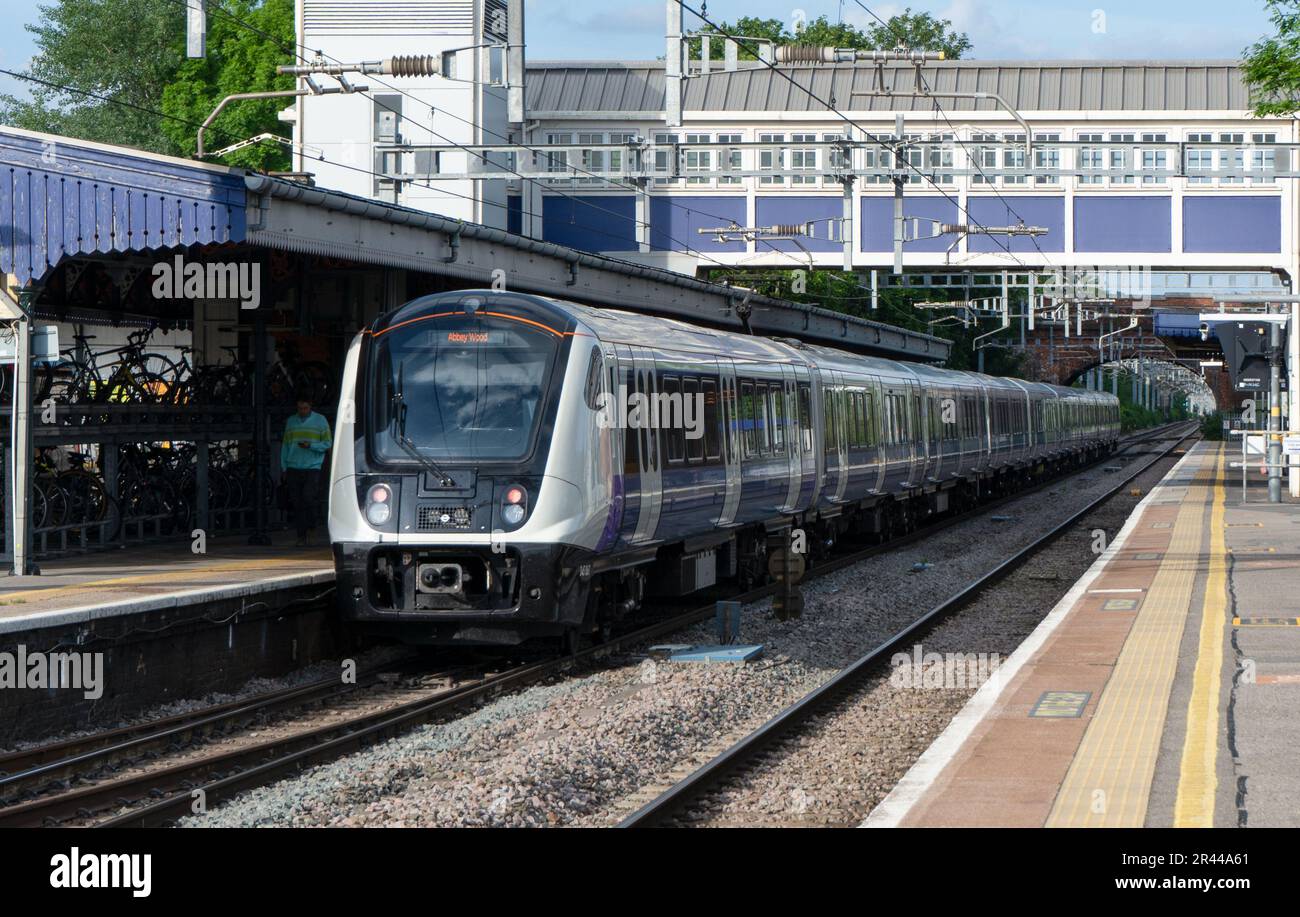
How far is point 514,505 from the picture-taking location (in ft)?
41.8

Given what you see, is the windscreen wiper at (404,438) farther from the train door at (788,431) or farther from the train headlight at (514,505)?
the train door at (788,431)

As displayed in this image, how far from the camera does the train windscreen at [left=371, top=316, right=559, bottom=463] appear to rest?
42.5 feet

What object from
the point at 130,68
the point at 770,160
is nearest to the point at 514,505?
the point at 770,160

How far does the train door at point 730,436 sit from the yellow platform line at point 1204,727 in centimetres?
480

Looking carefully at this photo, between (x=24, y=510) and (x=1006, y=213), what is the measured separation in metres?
34.1

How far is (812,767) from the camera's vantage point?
9938 millimetres

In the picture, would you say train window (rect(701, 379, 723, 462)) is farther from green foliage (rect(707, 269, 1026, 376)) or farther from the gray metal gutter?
green foliage (rect(707, 269, 1026, 376))

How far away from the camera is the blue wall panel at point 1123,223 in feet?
143

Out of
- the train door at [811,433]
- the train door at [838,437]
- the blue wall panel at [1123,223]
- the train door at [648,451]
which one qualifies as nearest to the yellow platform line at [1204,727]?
the train door at [648,451]

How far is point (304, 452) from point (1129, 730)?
10.2 m

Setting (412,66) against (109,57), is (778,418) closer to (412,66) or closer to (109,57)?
(412,66)

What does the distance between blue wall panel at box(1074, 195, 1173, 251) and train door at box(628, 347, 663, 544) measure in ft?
104

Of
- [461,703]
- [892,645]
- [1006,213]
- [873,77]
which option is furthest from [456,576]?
[873,77]
